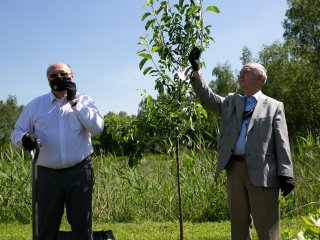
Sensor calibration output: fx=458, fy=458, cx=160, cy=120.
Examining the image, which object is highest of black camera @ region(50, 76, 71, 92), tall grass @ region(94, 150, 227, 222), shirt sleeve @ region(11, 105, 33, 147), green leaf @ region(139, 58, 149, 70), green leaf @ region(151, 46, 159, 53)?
green leaf @ region(151, 46, 159, 53)

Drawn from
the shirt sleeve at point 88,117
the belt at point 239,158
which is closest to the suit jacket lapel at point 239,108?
the belt at point 239,158

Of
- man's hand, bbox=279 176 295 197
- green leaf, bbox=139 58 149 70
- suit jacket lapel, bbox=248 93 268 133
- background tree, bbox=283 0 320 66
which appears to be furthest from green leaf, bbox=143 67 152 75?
background tree, bbox=283 0 320 66

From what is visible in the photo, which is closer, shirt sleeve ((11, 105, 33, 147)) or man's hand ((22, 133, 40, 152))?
man's hand ((22, 133, 40, 152))

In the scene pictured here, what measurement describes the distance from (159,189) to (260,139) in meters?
3.76

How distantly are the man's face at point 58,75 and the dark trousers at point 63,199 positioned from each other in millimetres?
611

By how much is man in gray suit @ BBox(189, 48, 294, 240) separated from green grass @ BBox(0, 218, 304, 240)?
1.80 meters

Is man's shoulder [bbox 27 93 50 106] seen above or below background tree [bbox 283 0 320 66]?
below

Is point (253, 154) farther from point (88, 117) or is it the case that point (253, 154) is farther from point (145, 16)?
point (145, 16)

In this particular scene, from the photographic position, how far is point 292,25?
99.2 ft

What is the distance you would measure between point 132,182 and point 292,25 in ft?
85.0

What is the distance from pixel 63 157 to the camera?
3.36 meters

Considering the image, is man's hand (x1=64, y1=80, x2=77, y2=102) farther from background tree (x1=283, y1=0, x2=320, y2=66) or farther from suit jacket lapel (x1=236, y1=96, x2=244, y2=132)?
background tree (x1=283, y1=0, x2=320, y2=66)

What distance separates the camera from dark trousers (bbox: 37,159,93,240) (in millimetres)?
3379

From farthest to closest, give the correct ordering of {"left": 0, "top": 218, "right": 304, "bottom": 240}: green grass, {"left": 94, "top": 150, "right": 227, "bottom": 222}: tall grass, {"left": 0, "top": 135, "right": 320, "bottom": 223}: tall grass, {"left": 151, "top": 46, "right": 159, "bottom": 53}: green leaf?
1. {"left": 94, "top": 150, "right": 227, "bottom": 222}: tall grass
2. {"left": 0, "top": 135, "right": 320, "bottom": 223}: tall grass
3. {"left": 0, "top": 218, "right": 304, "bottom": 240}: green grass
4. {"left": 151, "top": 46, "right": 159, "bottom": 53}: green leaf
